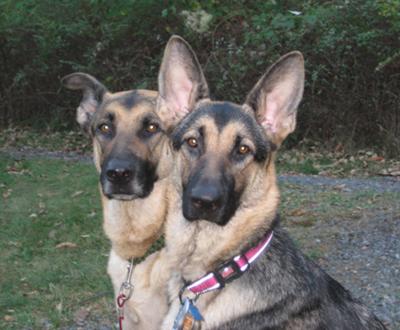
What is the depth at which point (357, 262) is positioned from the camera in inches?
272

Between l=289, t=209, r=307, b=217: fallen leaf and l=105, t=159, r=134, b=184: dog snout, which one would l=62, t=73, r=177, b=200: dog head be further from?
l=289, t=209, r=307, b=217: fallen leaf

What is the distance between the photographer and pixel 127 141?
5.32m

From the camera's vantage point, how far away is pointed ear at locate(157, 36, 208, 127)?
4.24 meters

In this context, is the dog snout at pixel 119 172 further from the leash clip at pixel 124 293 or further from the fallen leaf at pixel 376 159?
the fallen leaf at pixel 376 159

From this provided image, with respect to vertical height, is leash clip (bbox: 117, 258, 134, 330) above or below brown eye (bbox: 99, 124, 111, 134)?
below

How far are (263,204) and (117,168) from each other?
1.45m

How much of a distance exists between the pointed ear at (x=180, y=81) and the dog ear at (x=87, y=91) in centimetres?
147

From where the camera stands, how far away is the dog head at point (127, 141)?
16.7 ft

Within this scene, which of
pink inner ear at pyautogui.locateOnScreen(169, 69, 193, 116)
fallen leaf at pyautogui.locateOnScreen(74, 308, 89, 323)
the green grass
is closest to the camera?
pink inner ear at pyautogui.locateOnScreen(169, 69, 193, 116)

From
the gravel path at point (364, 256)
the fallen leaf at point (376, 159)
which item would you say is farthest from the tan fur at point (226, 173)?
the fallen leaf at point (376, 159)

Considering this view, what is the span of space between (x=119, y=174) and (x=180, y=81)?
101 cm

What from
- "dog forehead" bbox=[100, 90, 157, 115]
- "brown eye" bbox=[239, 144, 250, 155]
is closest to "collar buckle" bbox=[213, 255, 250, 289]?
"brown eye" bbox=[239, 144, 250, 155]

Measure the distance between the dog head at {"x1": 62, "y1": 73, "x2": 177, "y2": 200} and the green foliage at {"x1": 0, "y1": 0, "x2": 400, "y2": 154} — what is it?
23.4ft

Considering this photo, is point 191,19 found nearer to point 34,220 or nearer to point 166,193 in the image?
point 34,220
